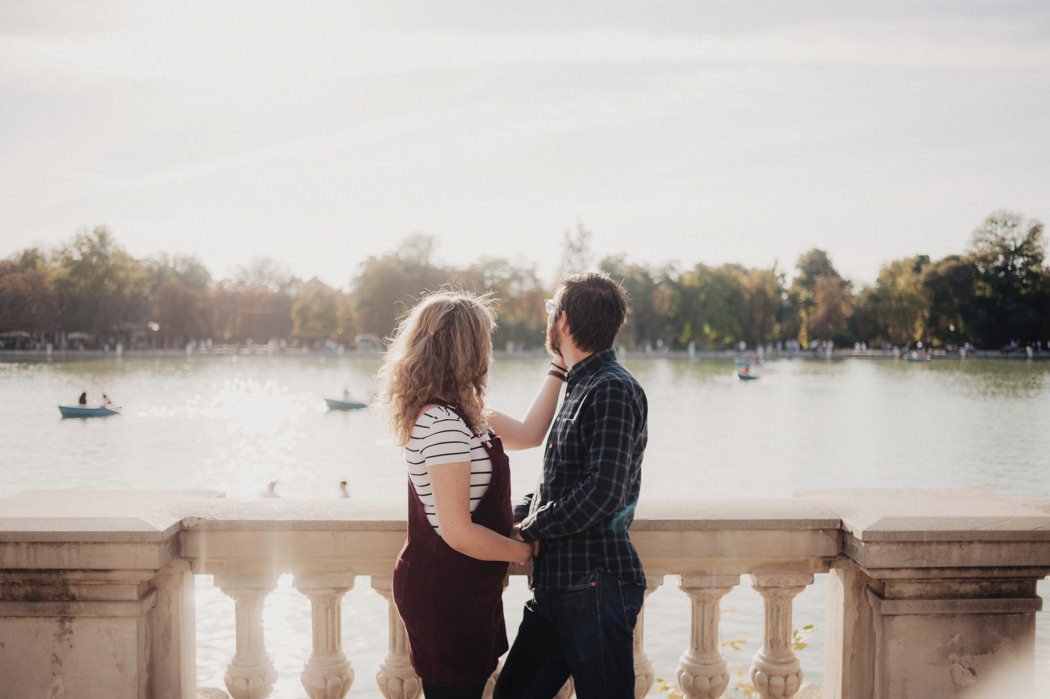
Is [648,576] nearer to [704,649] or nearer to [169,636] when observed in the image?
[704,649]

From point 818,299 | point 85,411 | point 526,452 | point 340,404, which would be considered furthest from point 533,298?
point 526,452

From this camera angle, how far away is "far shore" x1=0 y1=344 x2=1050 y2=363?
82812 mm

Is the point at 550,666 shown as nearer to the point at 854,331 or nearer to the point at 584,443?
the point at 584,443

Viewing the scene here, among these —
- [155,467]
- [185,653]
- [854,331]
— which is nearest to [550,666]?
[185,653]

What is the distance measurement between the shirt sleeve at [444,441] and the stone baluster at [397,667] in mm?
733

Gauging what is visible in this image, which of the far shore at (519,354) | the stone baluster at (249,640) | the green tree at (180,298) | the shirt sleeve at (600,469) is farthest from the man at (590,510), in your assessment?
the green tree at (180,298)

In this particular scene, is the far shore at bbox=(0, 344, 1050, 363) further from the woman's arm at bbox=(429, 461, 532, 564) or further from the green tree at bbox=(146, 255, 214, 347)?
the woman's arm at bbox=(429, 461, 532, 564)

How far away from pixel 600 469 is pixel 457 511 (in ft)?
1.23

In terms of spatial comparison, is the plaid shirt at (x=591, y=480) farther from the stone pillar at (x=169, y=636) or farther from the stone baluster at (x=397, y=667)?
the stone pillar at (x=169, y=636)

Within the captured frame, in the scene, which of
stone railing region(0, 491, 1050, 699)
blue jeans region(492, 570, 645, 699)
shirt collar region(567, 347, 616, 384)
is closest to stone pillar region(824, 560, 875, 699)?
stone railing region(0, 491, 1050, 699)

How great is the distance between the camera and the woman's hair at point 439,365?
237 cm

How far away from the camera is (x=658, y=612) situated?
44.3 ft

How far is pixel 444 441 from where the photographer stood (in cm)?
230

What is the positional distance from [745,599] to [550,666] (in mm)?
12492
